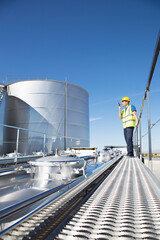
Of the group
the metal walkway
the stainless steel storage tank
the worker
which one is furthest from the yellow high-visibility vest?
the stainless steel storage tank

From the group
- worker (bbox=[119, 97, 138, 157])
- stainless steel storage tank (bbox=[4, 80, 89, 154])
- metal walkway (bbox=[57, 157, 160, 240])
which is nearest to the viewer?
metal walkway (bbox=[57, 157, 160, 240])

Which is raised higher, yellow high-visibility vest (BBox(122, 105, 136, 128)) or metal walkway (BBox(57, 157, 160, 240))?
yellow high-visibility vest (BBox(122, 105, 136, 128))

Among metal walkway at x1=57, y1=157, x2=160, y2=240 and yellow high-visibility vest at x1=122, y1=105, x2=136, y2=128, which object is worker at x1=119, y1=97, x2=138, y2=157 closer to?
yellow high-visibility vest at x1=122, y1=105, x2=136, y2=128

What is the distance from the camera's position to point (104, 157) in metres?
2.97

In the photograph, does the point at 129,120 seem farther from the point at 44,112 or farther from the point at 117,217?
the point at 44,112

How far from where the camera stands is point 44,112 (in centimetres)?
905

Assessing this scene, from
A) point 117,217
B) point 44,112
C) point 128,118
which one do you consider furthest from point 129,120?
point 44,112

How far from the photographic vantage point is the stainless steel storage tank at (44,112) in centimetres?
887

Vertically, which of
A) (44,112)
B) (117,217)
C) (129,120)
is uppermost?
(44,112)

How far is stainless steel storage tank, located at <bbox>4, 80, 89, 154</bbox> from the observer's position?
8867 millimetres

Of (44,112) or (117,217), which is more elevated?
(44,112)

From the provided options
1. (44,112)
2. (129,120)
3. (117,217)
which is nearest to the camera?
(117,217)

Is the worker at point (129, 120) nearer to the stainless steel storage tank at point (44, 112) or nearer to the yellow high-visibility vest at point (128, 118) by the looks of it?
the yellow high-visibility vest at point (128, 118)

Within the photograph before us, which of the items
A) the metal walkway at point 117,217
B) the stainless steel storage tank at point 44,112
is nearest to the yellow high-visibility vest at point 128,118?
the metal walkway at point 117,217
